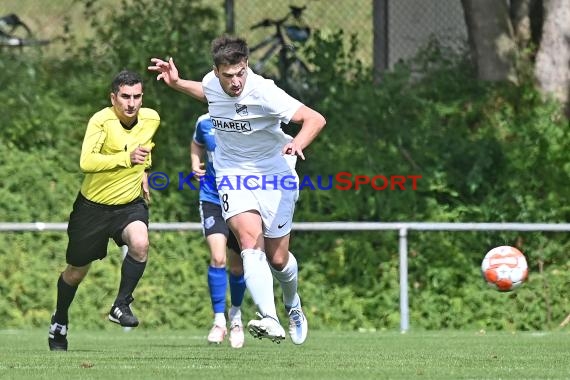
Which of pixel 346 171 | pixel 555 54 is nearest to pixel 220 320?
pixel 346 171

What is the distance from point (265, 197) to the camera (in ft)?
30.7

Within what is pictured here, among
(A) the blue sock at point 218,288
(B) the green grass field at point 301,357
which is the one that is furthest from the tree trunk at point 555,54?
(A) the blue sock at point 218,288

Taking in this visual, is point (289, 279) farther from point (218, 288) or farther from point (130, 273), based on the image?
point (218, 288)

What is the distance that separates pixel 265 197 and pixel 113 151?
141cm

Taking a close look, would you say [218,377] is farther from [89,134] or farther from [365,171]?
[365,171]

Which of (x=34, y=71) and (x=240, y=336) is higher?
(x=34, y=71)

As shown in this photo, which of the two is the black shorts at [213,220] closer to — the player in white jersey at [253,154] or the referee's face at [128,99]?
the referee's face at [128,99]

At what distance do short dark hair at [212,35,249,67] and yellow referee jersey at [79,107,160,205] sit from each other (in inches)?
49.4

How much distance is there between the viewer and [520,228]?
14023 mm

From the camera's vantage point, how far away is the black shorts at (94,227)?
10.1m

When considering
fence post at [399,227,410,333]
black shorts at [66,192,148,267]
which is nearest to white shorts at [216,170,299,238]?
black shorts at [66,192,148,267]

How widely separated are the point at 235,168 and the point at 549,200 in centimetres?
696

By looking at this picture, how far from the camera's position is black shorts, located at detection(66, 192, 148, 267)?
10.1m

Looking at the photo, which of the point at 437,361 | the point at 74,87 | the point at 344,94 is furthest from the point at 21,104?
the point at 437,361
